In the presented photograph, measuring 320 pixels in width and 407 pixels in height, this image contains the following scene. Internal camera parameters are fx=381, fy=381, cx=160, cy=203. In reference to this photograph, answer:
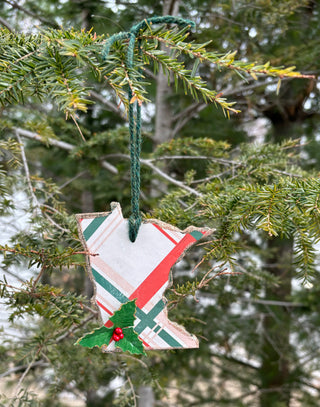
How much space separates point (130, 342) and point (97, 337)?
5 centimetres

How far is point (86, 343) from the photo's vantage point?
1.71 feet

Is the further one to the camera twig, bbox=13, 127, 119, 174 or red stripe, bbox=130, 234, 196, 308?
twig, bbox=13, 127, 119, 174

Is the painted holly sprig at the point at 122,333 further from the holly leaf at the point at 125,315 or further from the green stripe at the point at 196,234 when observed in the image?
the green stripe at the point at 196,234

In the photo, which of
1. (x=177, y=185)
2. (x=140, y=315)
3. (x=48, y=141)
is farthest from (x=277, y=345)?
(x=140, y=315)

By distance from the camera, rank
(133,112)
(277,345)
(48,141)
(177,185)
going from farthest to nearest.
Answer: (277,345) → (48,141) → (177,185) → (133,112)

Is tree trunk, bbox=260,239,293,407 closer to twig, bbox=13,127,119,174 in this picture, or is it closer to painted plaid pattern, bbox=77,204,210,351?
twig, bbox=13,127,119,174

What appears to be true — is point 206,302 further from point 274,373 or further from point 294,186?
point 294,186

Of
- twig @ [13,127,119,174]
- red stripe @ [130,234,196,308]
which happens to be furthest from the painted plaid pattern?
twig @ [13,127,119,174]

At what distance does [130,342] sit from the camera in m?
0.53

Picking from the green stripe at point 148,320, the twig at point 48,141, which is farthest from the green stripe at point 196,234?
the twig at point 48,141

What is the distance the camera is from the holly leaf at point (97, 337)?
0.52m

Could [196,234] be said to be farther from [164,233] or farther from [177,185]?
[177,185]

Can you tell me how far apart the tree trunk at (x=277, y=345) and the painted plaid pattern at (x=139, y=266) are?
1579mm

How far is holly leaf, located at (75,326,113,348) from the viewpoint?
1.71 feet
